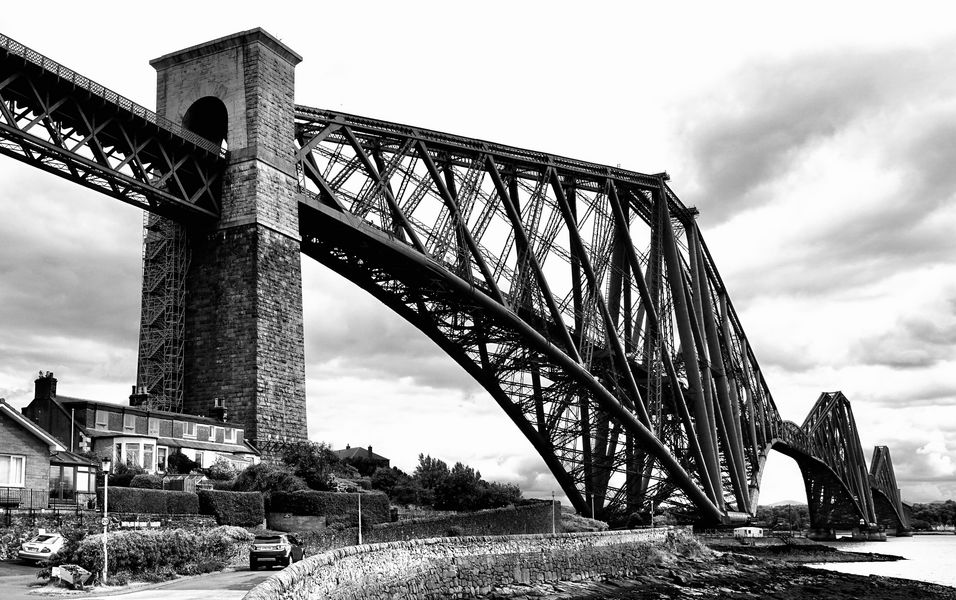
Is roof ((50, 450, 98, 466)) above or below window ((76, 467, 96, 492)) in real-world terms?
above

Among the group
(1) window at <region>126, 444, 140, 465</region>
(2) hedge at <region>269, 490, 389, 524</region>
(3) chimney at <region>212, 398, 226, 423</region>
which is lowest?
(2) hedge at <region>269, 490, 389, 524</region>

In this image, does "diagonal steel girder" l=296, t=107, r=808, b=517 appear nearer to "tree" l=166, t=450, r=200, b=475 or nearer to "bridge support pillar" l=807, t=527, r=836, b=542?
"tree" l=166, t=450, r=200, b=475

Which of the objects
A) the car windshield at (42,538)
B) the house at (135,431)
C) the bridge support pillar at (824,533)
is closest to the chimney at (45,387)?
the house at (135,431)

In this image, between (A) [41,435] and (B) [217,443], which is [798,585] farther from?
(A) [41,435]

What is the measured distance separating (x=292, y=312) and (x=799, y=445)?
83.3 meters

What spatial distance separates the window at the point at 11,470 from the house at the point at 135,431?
25.5ft

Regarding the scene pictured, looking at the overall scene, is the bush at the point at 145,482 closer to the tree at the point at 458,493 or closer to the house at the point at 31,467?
the house at the point at 31,467

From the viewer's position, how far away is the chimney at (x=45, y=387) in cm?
4613

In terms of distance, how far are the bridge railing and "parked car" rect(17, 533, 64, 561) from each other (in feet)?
67.7

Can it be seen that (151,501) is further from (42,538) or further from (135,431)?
(135,431)

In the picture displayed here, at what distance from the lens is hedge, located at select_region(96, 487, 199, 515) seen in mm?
35438

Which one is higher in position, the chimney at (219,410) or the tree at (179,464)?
the chimney at (219,410)

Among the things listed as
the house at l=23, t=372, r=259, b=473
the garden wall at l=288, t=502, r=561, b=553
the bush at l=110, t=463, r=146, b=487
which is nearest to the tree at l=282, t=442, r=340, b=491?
the house at l=23, t=372, r=259, b=473

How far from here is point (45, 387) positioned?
153 feet
